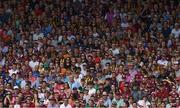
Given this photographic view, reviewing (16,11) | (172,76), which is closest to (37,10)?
(16,11)

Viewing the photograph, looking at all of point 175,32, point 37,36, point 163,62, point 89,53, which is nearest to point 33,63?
point 89,53

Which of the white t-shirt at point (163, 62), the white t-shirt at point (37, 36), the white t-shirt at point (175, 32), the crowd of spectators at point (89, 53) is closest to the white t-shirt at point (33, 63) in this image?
the crowd of spectators at point (89, 53)

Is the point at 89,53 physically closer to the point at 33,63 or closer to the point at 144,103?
the point at 33,63

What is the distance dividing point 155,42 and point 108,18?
2.67 metres

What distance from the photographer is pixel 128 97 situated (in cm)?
2008

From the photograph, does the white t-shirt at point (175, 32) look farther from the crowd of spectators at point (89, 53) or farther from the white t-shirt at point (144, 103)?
the white t-shirt at point (144, 103)

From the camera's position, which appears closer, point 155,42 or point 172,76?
point 172,76

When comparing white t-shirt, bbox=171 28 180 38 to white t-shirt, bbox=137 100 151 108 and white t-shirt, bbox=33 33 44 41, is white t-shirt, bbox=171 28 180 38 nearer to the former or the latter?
white t-shirt, bbox=137 100 151 108

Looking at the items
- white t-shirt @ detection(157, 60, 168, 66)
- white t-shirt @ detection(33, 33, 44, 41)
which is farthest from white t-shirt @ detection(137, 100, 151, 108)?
white t-shirt @ detection(33, 33, 44, 41)

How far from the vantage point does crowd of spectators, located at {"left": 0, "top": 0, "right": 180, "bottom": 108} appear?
20141mm

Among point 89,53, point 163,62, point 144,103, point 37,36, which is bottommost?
point 144,103

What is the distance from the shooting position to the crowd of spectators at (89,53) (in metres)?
20.1

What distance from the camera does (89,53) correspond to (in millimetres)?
22422

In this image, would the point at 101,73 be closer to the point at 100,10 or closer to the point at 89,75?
the point at 89,75
